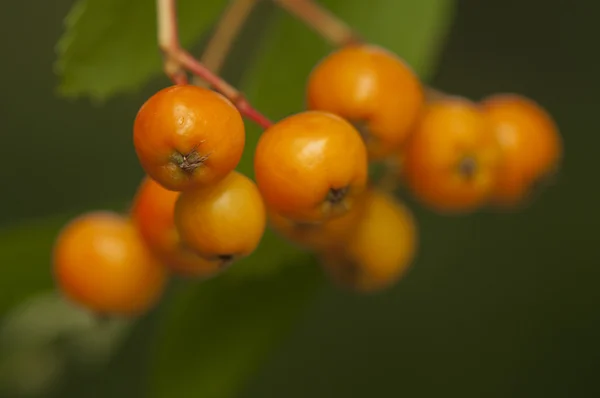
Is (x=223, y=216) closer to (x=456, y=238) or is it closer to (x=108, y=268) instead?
(x=108, y=268)

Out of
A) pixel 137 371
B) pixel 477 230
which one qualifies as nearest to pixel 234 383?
pixel 137 371

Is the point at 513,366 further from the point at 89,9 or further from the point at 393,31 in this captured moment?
the point at 89,9

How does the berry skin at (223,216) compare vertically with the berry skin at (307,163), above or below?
below

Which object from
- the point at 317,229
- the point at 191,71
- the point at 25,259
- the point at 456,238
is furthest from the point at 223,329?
the point at 456,238

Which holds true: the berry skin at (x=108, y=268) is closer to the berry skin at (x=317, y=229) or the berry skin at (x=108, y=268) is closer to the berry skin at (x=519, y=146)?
the berry skin at (x=317, y=229)

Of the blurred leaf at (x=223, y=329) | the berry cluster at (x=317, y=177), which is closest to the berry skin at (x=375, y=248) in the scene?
the berry cluster at (x=317, y=177)

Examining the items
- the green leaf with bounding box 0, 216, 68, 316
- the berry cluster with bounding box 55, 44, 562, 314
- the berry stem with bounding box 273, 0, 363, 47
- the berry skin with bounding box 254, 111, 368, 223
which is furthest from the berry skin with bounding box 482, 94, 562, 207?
the green leaf with bounding box 0, 216, 68, 316
